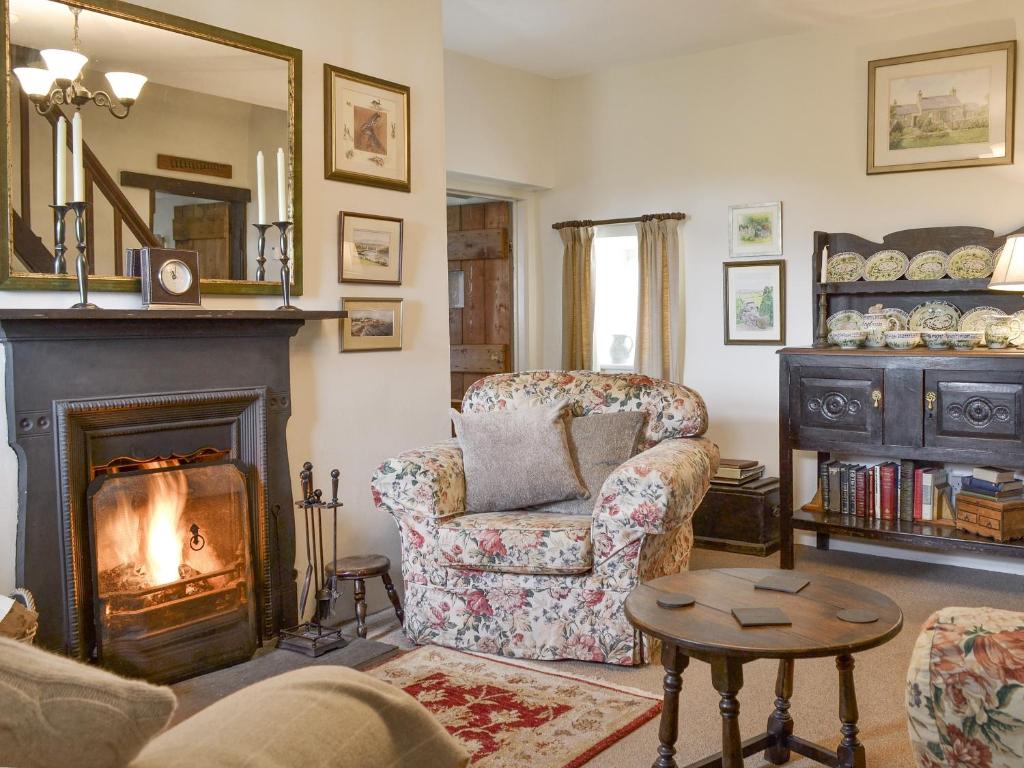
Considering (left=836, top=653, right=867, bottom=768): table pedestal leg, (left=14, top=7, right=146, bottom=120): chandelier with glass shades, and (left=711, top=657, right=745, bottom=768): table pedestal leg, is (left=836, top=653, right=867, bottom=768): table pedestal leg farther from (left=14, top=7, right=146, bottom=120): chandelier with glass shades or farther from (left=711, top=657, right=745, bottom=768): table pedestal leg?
(left=14, top=7, right=146, bottom=120): chandelier with glass shades

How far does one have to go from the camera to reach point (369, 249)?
12.3 ft

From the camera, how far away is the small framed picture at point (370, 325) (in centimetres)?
366

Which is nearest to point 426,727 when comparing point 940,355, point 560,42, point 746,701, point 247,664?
point 746,701

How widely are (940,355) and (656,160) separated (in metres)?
2.10

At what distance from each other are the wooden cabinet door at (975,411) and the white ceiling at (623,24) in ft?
6.03

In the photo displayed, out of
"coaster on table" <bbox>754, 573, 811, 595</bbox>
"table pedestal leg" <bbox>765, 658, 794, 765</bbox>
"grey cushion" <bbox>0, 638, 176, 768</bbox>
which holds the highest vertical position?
"grey cushion" <bbox>0, 638, 176, 768</bbox>

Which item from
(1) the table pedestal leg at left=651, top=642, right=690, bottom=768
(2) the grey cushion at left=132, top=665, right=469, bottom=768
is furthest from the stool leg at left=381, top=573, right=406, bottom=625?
(2) the grey cushion at left=132, top=665, right=469, bottom=768

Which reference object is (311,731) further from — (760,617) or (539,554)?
(539,554)

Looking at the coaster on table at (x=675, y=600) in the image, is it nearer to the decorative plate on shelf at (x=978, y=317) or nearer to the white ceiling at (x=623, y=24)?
the decorative plate on shelf at (x=978, y=317)

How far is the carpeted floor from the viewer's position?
2.51 meters

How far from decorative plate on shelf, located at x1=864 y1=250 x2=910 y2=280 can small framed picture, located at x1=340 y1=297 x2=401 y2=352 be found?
2293mm

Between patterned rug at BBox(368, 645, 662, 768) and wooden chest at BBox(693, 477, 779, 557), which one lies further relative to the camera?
wooden chest at BBox(693, 477, 779, 557)

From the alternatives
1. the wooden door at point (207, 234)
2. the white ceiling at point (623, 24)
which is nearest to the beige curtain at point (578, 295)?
the white ceiling at point (623, 24)

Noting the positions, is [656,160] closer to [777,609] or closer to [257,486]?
[257,486]
